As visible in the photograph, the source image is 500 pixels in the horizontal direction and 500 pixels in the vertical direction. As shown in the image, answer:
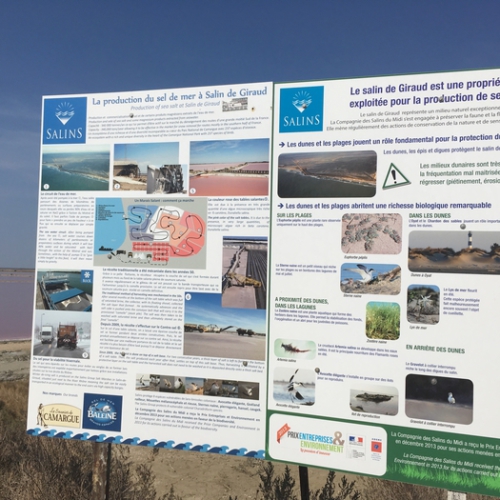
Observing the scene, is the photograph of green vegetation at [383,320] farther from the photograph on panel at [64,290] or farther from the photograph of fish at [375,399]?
the photograph on panel at [64,290]

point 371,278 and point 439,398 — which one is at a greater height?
point 371,278

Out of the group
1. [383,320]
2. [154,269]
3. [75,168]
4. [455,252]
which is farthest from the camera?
[75,168]

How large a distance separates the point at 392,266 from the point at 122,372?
2.17 meters

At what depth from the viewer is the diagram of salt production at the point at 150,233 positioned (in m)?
3.91

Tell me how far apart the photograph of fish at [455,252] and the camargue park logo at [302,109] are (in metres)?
1.03

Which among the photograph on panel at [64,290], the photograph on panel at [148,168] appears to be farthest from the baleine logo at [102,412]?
the photograph on panel at [148,168]

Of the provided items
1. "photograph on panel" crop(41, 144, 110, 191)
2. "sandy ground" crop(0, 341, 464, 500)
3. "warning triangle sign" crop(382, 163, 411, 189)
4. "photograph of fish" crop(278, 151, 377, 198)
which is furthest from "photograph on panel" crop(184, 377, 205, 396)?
"sandy ground" crop(0, 341, 464, 500)

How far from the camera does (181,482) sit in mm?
7211

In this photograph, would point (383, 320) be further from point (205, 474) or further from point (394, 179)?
point (205, 474)

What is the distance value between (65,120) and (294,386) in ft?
9.09

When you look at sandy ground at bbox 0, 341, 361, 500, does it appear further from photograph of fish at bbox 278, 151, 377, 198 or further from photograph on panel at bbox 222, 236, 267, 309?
photograph of fish at bbox 278, 151, 377, 198

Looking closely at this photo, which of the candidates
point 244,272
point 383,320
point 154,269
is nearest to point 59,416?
point 154,269

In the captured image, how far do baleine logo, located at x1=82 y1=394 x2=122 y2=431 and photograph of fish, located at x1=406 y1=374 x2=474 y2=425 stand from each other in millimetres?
2161

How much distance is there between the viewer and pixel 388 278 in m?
3.46
